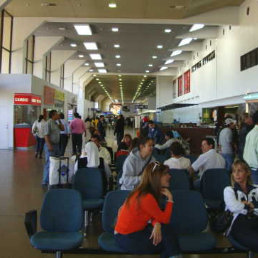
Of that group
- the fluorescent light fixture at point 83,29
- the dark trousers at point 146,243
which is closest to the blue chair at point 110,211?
the dark trousers at point 146,243

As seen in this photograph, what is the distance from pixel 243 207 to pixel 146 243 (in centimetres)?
102

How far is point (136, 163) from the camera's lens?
406 centimetres

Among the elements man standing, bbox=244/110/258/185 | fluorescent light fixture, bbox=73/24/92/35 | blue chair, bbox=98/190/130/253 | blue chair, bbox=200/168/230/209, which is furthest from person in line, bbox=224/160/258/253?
fluorescent light fixture, bbox=73/24/92/35

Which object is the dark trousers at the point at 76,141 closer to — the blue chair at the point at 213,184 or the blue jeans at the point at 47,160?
the blue jeans at the point at 47,160

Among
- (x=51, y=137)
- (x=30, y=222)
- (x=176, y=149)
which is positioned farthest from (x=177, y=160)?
(x=51, y=137)

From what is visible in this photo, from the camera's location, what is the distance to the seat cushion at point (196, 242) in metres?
3.05

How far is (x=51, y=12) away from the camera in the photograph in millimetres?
14586

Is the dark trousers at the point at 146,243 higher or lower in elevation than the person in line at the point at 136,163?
lower

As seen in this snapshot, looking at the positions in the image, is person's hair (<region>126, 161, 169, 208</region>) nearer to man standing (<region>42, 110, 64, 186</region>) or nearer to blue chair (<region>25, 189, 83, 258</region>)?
blue chair (<region>25, 189, 83, 258</region>)

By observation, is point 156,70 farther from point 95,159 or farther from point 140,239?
point 140,239

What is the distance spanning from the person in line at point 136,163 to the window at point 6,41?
530 inches

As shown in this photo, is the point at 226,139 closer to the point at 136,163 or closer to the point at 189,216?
the point at 136,163

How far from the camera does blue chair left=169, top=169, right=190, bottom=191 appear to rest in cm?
457

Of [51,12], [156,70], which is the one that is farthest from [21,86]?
[156,70]
